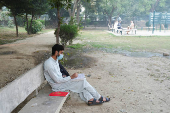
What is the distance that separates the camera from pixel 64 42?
11.7 metres

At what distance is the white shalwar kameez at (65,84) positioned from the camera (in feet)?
12.2

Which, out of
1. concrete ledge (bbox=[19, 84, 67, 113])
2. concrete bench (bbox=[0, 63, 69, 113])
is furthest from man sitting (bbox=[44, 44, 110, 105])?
concrete ledge (bbox=[19, 84, 67, 113])

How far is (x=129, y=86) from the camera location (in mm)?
5160

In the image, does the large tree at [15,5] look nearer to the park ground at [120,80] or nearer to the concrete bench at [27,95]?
the park ground at [120,80]

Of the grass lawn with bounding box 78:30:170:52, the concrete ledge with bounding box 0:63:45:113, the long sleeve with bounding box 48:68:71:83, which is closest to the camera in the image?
the concrete ledge with bounding box 0:63:45:113

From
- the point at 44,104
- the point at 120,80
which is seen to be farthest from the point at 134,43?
the point at 44,104

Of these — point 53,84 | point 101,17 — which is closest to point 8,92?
point 53,84

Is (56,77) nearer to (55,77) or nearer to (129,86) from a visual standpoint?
(55,77)

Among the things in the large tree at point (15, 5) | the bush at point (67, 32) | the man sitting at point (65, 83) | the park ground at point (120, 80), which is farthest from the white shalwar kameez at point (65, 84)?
the large tree at point (15, 5)

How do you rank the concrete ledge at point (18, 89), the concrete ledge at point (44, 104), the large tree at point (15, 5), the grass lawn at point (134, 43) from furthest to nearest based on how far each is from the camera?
the large tree at point (15, 5), the grass lawn at point (134, 43), the concrete ledge at point (44, 104), the concrete ledge at point (18, 89)

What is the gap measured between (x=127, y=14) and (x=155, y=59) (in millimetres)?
32081

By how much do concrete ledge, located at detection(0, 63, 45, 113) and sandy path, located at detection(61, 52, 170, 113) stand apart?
0.84 m

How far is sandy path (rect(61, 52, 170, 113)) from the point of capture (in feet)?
12.5

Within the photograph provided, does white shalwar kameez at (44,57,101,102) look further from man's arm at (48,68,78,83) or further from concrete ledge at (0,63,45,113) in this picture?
concrete ledge at (0,63,45,113)
